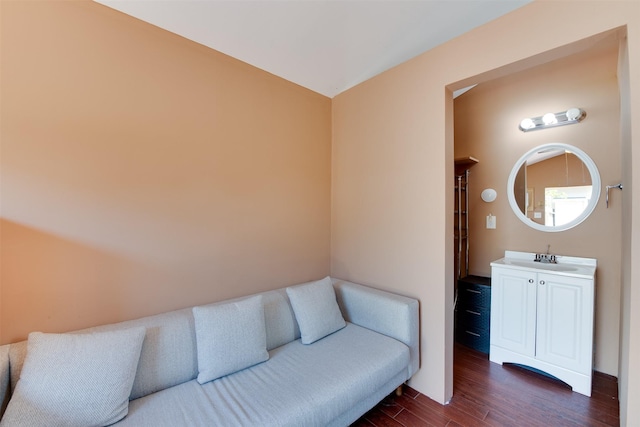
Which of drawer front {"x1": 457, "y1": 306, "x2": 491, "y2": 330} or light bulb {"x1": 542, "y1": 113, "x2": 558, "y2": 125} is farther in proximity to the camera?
drawer front {"x1": 457, "y1": 306, "x2": 491, "y2": 330}

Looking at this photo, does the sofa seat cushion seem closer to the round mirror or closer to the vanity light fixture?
the round mirror

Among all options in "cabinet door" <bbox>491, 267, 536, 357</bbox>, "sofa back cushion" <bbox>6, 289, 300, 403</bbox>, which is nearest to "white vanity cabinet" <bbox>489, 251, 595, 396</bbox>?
"cabinet door" <bbox>491, 267, 536, 357</bbox>

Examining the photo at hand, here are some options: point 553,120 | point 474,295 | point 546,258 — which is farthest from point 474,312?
point 553,120

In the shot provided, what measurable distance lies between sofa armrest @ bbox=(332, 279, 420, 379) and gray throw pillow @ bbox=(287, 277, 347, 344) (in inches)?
6.4

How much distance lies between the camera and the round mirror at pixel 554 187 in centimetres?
239

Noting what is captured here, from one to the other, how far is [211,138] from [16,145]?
3.25ft

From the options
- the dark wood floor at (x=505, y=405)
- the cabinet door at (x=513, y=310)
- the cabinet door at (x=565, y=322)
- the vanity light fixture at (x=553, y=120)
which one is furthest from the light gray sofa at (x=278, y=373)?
the vanity light fixture at (x=553, y=120)

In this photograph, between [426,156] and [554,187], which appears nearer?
[426,156]

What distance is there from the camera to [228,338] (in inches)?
62.0

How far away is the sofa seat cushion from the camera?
1.23m

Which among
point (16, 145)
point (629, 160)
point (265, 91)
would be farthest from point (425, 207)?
point (16, 145)

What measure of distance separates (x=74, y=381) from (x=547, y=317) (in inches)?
125

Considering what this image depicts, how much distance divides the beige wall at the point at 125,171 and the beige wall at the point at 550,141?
7.52ft

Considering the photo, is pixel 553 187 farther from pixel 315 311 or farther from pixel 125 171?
pixel 125 171
